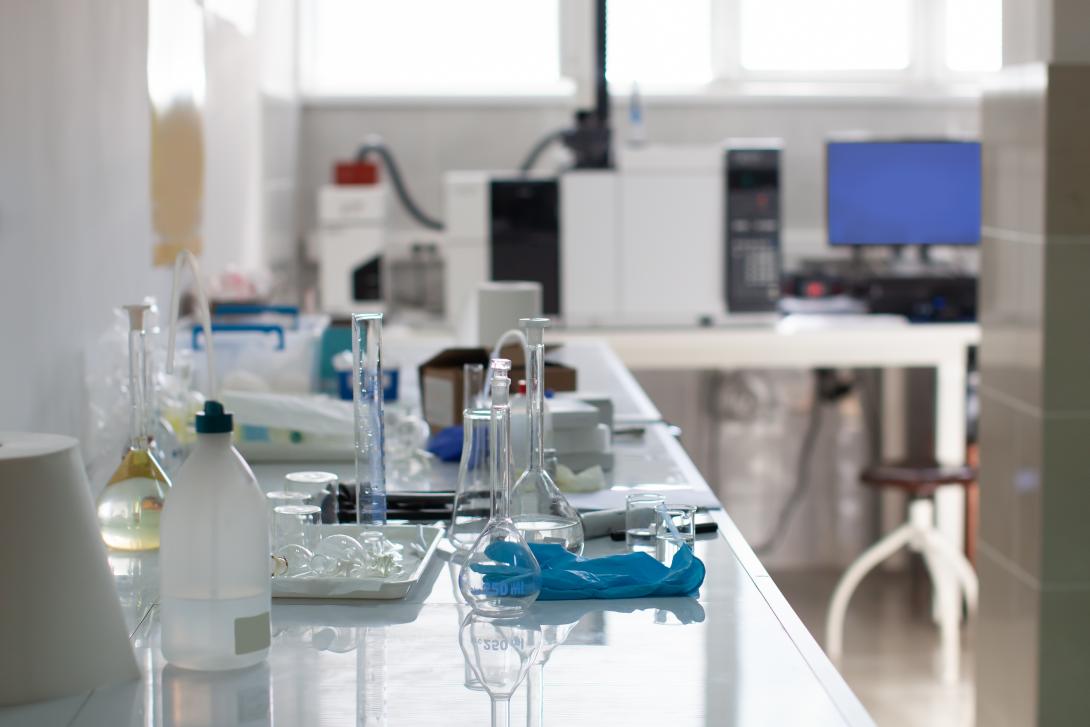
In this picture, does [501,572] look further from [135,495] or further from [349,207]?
[349,207]

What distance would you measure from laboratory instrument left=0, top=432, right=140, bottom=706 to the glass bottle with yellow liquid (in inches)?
13.1

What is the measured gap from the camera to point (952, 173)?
4.02 m

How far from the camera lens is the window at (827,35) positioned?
455 cm

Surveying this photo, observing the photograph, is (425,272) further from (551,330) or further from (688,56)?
(688,56)

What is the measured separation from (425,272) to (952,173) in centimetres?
158

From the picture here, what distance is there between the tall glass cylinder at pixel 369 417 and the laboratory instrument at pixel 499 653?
25cm

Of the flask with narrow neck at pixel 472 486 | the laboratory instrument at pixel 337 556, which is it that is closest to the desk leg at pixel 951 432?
the flask with narrow neck at pixel 472 486

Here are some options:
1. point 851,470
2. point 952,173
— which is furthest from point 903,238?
point 851,470

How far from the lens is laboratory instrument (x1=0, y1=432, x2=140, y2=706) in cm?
87

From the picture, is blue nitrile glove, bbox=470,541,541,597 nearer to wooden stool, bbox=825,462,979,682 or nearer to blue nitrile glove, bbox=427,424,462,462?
blue nitrile glove, bbox=427,424,462,462

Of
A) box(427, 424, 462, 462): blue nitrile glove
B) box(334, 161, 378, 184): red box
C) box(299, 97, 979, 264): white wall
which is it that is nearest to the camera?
box(427, 424, 462, 462): blue nitrile glove

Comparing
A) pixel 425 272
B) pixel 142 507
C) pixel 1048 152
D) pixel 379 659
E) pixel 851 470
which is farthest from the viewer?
pixel 851 470

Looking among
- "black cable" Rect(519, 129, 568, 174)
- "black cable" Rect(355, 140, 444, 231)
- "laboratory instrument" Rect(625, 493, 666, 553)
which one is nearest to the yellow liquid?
"laboratory instrument" Rect(625, 493, 666, 553)

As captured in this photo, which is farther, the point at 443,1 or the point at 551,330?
the point at 443,1
